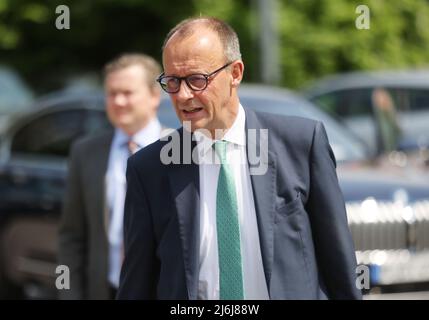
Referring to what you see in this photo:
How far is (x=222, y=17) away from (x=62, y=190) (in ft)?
42.5

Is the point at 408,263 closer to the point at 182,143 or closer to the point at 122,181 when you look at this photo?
the point at 122,181

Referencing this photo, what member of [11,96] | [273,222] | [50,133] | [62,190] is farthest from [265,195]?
[11,96]

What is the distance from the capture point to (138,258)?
3449 millimetres

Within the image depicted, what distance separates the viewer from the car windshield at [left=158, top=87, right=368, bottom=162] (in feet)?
25.5

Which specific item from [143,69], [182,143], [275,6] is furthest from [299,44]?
[182,143]

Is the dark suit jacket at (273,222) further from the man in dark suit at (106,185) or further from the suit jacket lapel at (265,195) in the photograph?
the man in dark suit at (106,185)

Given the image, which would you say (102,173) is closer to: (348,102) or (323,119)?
(323,119)

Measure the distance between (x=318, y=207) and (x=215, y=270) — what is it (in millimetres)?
366

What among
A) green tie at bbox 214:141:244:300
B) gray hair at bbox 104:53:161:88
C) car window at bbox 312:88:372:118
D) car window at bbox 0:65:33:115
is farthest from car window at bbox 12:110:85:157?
car window at bbox 0:65:33:115

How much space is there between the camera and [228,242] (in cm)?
333

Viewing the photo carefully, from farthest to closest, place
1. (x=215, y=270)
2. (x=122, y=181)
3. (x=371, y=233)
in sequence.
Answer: (x=371, y=233) < (x=122, y=181) < (x=215, y=270)

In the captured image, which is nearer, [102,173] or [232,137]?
[232,137]

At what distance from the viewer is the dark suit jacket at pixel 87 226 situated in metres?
5.13

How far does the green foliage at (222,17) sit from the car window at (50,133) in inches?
463
